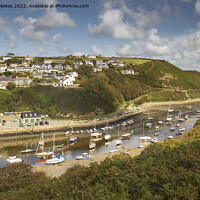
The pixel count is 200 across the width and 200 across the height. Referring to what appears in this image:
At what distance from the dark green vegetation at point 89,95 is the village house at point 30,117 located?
4.79m

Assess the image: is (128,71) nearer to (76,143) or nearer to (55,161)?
(76,143)

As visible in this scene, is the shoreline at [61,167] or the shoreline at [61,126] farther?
the shoreline at [61,126]

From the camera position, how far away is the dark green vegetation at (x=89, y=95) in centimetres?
5594

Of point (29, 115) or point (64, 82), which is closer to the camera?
point (29, 115)

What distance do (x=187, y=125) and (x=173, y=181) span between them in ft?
146

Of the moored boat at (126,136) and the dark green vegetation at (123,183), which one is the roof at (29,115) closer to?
the moored boat at (126,136)

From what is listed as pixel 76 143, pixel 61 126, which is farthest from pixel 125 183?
pixel 61 126

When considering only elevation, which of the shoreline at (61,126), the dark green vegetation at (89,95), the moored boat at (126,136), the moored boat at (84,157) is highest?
the dark green vegetation at (89,95)

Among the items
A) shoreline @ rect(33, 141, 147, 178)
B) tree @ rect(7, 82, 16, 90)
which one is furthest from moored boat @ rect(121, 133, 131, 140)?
tree @ rect(7, 82, 16, 90)

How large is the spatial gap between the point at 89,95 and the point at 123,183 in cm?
5366

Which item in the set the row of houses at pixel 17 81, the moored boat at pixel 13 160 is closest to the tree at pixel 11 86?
the row of houses at pixel 17 81

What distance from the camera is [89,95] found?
6756 centimetres

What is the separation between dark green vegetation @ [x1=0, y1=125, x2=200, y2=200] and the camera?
13.1 meters

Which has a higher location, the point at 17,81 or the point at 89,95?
the point at 17,81
